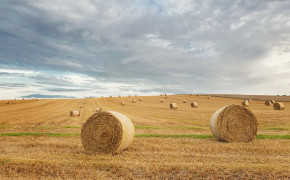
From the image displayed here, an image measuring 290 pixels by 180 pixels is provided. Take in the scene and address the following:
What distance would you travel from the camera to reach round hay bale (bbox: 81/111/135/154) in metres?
10.4

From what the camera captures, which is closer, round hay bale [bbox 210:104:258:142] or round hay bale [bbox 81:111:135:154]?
round hay bale [bbox 81:111:135:154]

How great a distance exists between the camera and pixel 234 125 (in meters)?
13.7

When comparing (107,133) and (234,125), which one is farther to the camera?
(234,125)

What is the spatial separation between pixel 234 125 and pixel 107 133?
272 inches

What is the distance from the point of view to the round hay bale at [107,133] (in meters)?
10.4

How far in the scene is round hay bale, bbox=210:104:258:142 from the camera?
1337 centimetres

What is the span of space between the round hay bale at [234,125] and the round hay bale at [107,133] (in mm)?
5081

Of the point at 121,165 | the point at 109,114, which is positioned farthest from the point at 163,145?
the point at 121,165

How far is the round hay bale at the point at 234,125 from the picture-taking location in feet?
Answer: 43.9

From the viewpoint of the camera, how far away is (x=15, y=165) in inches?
329

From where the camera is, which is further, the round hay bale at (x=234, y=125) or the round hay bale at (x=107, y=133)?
the round hay bale at (x=234, y=125)

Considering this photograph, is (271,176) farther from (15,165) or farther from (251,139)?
(15,165)

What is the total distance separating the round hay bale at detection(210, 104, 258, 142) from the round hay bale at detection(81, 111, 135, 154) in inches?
200

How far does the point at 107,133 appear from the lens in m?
10.7
